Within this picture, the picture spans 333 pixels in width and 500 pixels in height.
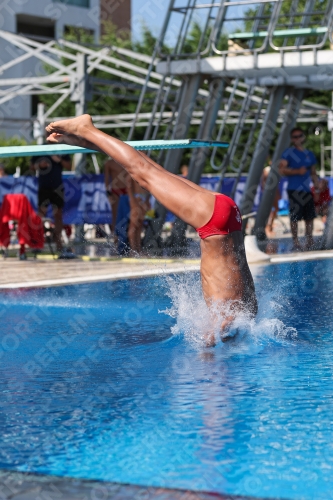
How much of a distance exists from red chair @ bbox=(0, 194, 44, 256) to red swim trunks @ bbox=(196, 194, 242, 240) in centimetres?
708

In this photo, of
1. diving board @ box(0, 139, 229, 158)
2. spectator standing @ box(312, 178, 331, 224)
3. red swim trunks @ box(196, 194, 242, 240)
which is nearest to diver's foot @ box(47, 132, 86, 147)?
diving board @ box(0, 139, 229, 158)

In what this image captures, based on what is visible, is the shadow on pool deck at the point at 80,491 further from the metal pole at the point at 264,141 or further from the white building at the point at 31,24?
the white building at the point at 31,24

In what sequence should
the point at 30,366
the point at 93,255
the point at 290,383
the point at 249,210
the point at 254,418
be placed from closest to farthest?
the point at 254,418
the point at 290,383
the point at 30,366
the point at 93,255
the point at 249,210

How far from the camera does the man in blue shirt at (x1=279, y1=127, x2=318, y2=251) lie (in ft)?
43.9

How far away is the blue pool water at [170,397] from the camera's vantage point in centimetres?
317

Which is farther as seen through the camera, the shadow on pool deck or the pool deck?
the pool deck

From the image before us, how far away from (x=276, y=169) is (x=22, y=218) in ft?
17.5

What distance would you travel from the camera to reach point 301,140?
1362 cm

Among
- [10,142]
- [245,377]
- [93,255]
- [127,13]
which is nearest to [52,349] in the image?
[245,377]

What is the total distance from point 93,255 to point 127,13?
3701 cm

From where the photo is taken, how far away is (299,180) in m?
13.5

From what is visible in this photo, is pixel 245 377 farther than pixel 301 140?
No

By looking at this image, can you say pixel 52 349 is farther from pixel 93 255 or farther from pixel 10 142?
pixel 10 142

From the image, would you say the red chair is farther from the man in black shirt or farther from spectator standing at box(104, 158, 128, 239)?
spectator standing at box(104, 158, 128, 239)
